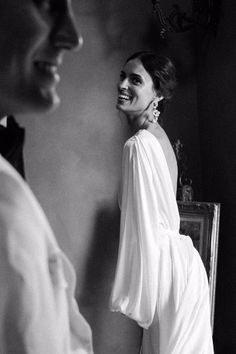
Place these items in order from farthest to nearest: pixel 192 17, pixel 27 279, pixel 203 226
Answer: pixel 192 17
pixel 203 226
pixel 27 279

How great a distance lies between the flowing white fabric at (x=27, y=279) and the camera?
2.33 feet

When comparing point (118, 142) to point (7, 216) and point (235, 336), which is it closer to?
point (235, 336)

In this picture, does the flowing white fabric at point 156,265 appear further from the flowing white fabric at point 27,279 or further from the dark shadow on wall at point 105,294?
the flowing white fabric at point 27,279

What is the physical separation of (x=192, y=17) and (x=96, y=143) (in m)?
1.26

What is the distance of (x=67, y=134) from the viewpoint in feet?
4.25

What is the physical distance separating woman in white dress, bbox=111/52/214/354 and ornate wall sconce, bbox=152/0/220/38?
434mm

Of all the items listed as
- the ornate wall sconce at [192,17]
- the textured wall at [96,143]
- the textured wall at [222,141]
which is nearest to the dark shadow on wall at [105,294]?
the textured wall at [96,143]

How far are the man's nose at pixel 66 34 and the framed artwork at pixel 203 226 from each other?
195cm

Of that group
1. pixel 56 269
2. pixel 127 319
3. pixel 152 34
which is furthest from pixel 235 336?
pixel 56 269

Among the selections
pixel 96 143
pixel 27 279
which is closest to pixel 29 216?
pixel 27 279

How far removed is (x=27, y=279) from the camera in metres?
0.72

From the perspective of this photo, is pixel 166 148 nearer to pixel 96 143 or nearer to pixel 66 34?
pixel 96 143

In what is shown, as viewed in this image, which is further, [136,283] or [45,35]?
[136,283]

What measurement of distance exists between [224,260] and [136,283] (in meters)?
0.96
